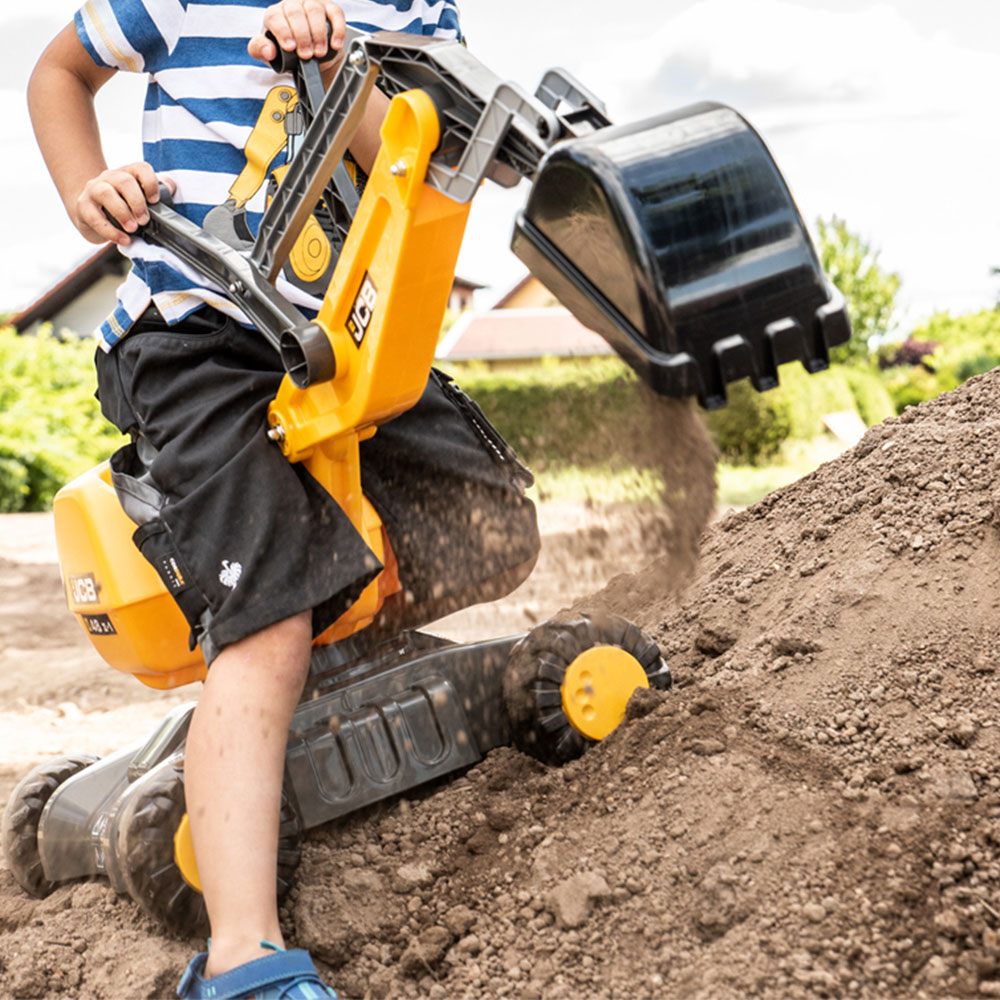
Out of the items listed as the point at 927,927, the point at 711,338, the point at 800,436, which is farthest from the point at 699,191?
the point at 800,436

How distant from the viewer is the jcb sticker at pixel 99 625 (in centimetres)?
209

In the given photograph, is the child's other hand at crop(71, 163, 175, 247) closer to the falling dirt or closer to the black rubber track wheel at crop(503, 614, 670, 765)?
the black rubber track wheel at crop(503, 614, 670, 765)

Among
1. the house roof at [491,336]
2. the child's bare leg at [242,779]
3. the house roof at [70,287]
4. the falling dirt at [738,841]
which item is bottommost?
the falling dirt at [738,841]

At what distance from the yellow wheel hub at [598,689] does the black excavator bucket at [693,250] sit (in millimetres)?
879

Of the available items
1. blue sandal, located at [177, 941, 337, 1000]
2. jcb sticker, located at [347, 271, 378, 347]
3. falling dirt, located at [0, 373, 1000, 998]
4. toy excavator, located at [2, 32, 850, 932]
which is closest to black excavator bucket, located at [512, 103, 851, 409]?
toy excavator, located at [2, 32, 850, 932]

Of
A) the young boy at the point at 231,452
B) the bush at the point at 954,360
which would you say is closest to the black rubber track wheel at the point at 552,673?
the young boy at the point at 231,452

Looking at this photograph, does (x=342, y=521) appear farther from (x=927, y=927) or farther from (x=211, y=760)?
(x=927, y=927)

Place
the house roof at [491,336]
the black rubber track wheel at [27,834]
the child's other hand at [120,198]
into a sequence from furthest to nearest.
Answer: the house roof at [491,336], the black rubber track wheel at [27,834], the child's other hand at [120,198]

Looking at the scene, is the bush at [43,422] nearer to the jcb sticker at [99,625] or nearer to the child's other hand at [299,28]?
the jcb sticker at [99,625]

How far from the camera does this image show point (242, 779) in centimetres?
174

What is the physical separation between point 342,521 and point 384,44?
0.76 meters

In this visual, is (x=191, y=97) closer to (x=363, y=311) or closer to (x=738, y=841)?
(x=363, y=311)

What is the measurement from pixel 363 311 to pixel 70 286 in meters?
24.6

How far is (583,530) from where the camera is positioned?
2.09 m
